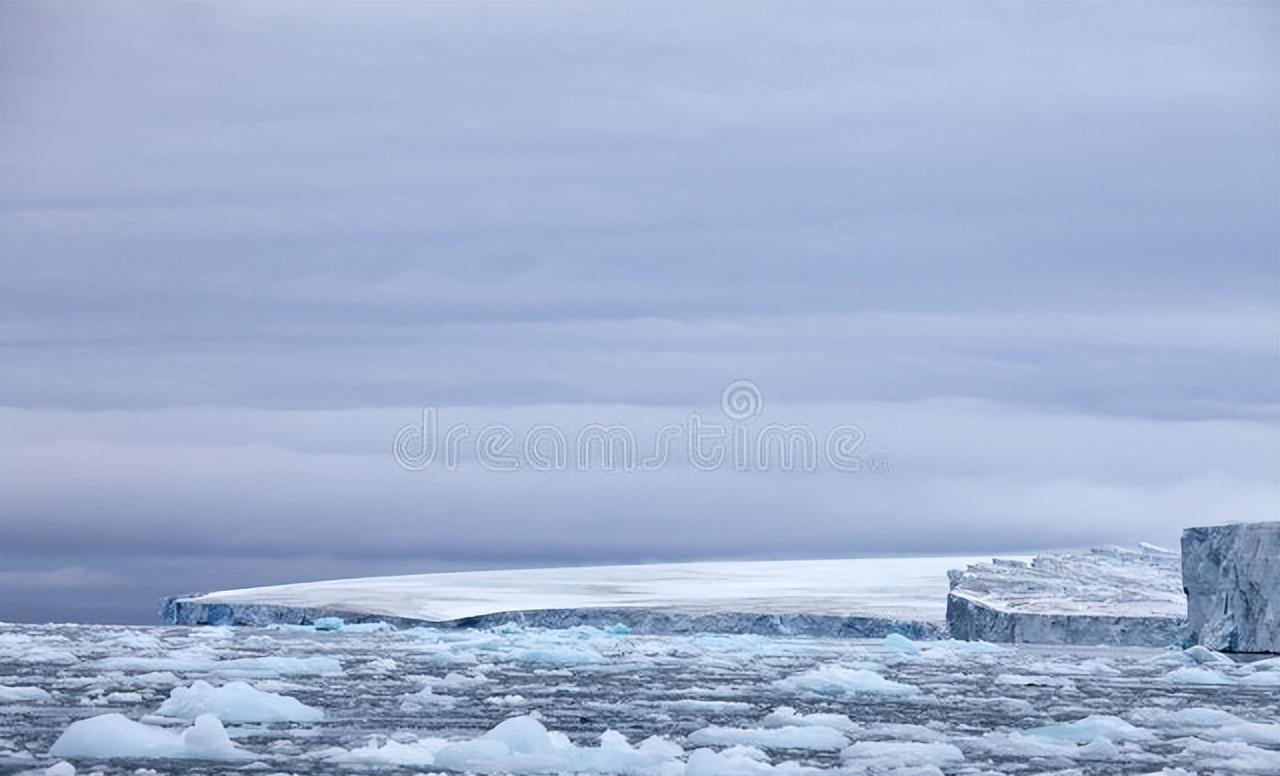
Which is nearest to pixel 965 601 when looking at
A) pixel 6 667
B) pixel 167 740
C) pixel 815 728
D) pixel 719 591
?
pixel 719 591

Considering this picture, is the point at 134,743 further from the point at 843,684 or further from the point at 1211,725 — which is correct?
the point at 843,684

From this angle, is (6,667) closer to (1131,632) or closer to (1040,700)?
(1040,700)

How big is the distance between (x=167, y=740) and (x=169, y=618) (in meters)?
23.1

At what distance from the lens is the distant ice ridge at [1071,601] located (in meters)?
20.2

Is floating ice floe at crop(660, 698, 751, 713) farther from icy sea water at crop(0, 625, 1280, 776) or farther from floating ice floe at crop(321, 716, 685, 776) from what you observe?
floating ice floe at crop(321, 716, 685, 776)

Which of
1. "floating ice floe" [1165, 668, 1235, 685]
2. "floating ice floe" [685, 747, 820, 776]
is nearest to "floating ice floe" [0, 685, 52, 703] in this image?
"floating ice floe" [685, 747, 820, 776]

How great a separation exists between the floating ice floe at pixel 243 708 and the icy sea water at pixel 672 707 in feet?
0.13

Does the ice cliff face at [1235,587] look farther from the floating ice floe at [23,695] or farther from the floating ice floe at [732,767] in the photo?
the floating ice floe at [23,695]

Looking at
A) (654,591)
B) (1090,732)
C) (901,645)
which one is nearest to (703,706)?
(1090,732)

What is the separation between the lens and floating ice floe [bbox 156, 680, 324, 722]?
28.7 ft

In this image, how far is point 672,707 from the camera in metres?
10.1

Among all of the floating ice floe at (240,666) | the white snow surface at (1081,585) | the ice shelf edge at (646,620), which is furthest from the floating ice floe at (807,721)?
the ice shelf edge at (646,620)

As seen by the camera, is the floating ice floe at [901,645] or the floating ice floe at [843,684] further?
the floating ice floe at [901,645]

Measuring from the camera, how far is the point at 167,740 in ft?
23.5
